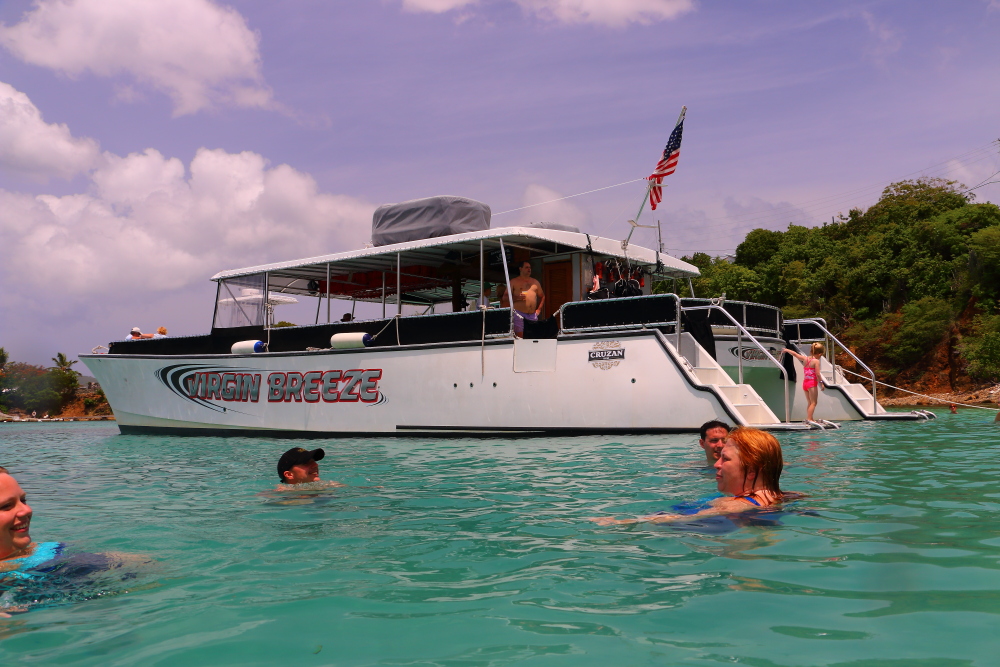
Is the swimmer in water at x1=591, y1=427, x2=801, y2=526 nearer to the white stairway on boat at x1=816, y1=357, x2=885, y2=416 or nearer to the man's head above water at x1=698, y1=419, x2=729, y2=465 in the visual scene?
the man's head above water at x1=698, y1=419, x2=729, y2=465

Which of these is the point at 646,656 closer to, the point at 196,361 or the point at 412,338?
the point at 412,338

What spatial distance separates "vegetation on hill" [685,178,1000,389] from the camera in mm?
31578

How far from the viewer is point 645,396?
35.0 feet

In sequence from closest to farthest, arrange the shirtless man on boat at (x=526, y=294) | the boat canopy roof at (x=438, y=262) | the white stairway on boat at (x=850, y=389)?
1. the shirtless man on boat at (x=526, y=294)
2. the boat canopy roof at (x=438, y=262)
3. the white stairway on boat at (x=850, y=389)

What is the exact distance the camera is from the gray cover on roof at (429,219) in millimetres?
13250

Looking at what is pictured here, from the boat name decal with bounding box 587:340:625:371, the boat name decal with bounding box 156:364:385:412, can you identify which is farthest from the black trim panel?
the boat name decal with bounding box 587:340:625:371

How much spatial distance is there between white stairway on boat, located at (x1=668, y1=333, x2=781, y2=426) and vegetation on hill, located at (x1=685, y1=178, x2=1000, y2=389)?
22.2m

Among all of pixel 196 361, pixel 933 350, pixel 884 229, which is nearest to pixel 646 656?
pixel 196 361

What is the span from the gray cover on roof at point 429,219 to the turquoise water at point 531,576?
736 centimetres

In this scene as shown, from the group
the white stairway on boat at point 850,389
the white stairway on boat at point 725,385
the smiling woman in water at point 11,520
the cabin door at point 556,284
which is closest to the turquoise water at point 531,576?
the smiling woman in water at point 11,520

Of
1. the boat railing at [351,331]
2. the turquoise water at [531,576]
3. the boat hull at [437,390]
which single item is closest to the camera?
the turquoise water at [531,576]

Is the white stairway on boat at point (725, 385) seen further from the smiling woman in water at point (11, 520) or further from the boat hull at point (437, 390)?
the smiling woman in water at point (11, 520)

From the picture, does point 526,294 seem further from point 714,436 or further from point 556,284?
point 714,436

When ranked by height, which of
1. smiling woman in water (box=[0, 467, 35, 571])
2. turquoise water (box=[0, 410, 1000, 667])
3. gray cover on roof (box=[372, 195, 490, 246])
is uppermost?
gray cover on roof (box=[372, 195, 490, 246])
